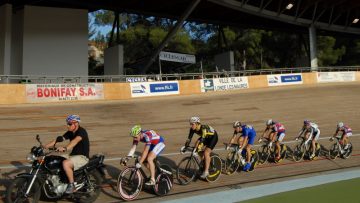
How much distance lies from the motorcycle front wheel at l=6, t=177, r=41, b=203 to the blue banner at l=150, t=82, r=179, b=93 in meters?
23.5

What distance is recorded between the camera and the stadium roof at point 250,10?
139ft

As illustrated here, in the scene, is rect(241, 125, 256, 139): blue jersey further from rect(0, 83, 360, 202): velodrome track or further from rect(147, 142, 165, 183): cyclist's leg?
rect(147, 142, 165, 183): cyclist's leg

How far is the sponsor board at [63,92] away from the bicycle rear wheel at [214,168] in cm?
1755

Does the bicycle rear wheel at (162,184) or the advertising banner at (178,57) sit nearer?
the bicycle rear wheel at (162,184)

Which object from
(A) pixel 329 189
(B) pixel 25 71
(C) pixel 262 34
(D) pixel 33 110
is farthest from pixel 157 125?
(C) pixel 262 34

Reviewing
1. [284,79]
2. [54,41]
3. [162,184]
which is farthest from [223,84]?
[162,184]

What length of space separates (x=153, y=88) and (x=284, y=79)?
43.9 ft

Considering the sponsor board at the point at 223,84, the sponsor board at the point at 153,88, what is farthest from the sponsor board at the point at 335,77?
the sponsor board at the point at 153,88

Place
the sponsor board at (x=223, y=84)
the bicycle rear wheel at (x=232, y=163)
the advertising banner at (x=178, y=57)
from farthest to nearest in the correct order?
the advertising banner at (x=178, y=57) < the sponsor board at (x=223, y=84) < the bicycle rear wheel at (x=232, y=163)

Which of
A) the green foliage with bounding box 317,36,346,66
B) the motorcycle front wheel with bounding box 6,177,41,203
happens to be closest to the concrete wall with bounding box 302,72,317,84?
the motorcycle front wheel with bounding box 6,177,41,203

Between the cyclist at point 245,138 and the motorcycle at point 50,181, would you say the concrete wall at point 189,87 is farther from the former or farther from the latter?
the motorcycle at point 50,181

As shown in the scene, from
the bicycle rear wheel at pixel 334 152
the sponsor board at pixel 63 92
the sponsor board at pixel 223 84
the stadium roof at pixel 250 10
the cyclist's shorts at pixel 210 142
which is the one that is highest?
the stadium roof at pixel 250 10

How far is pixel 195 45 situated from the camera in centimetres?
8312

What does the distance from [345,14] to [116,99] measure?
38635 mm
